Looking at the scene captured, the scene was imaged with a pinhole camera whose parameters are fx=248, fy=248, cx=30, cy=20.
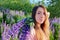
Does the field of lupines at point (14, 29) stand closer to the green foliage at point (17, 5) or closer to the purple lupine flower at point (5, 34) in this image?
the purple lupine flower at point (5, 34)

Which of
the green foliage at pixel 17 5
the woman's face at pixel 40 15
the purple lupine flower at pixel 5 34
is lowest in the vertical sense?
the purple lupine flower at pixel 5 34

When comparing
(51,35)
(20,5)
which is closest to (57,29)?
(51,35)

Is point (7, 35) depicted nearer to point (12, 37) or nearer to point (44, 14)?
point (12, 37)

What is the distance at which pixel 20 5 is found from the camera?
9.64 ft

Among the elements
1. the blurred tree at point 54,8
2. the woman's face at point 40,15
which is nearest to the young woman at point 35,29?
the woman's face at point 40,15

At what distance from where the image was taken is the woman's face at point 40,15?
2941 mm

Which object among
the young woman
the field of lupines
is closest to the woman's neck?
→ the young woman

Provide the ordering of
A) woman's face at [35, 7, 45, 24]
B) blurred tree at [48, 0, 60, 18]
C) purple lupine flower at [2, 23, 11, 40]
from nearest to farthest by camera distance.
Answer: purple lupine flower at [2, 23, 11, 40] → woman's face at [35, 7, 45, 24] → blurred tree at [48, 0, 60, 18]

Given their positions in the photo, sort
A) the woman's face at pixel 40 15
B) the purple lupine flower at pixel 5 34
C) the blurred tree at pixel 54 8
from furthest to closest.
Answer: the blurred tree at pixel 54 8 < the woman's face at pixel 40 15 < the purple lupine flower at pixel 5 34

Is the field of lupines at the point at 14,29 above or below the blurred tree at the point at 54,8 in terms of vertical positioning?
below

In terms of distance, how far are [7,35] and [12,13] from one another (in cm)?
27

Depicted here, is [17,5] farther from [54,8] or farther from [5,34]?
[54,8]

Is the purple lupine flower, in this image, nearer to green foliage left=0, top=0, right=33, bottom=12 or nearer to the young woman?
the young woman

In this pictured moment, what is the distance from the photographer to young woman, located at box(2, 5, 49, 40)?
9.38 ft
